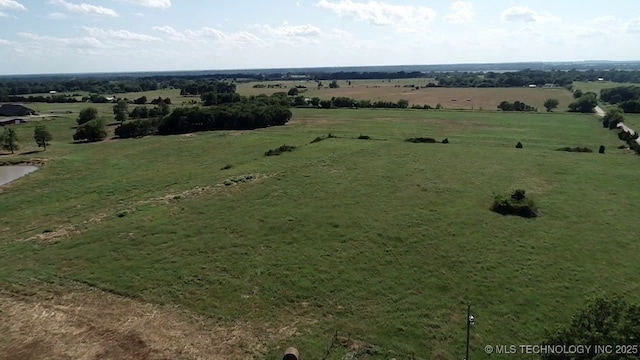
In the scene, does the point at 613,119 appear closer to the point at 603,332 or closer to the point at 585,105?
the point at 585,105

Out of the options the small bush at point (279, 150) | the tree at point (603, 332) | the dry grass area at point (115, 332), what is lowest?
the dry grass area at point (115, 332)

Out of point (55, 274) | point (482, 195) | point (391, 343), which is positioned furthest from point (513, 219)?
point (55, 274)

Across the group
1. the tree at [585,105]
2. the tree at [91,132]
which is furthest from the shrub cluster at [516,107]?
the tree at [91,132]

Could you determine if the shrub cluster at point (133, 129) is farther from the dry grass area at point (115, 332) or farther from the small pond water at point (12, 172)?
the dry grass area at point (115, 332)

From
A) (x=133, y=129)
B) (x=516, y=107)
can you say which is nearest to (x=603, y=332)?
(x=133, y=129)

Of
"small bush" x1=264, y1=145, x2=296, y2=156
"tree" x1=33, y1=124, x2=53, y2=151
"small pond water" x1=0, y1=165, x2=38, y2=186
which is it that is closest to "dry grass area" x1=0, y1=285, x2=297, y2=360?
Answer: "small pond water" x1=0, y1=165, x2=38, y2=186

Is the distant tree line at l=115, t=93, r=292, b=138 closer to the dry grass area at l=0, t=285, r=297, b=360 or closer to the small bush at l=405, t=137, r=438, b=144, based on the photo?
the small bush at l=405, t=137, r=438, b=144

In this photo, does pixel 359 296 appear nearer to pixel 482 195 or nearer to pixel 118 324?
pixel 118 324

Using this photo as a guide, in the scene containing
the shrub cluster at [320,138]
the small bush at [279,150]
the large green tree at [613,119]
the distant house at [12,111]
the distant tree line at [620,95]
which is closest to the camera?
the small bush at [279,150]
